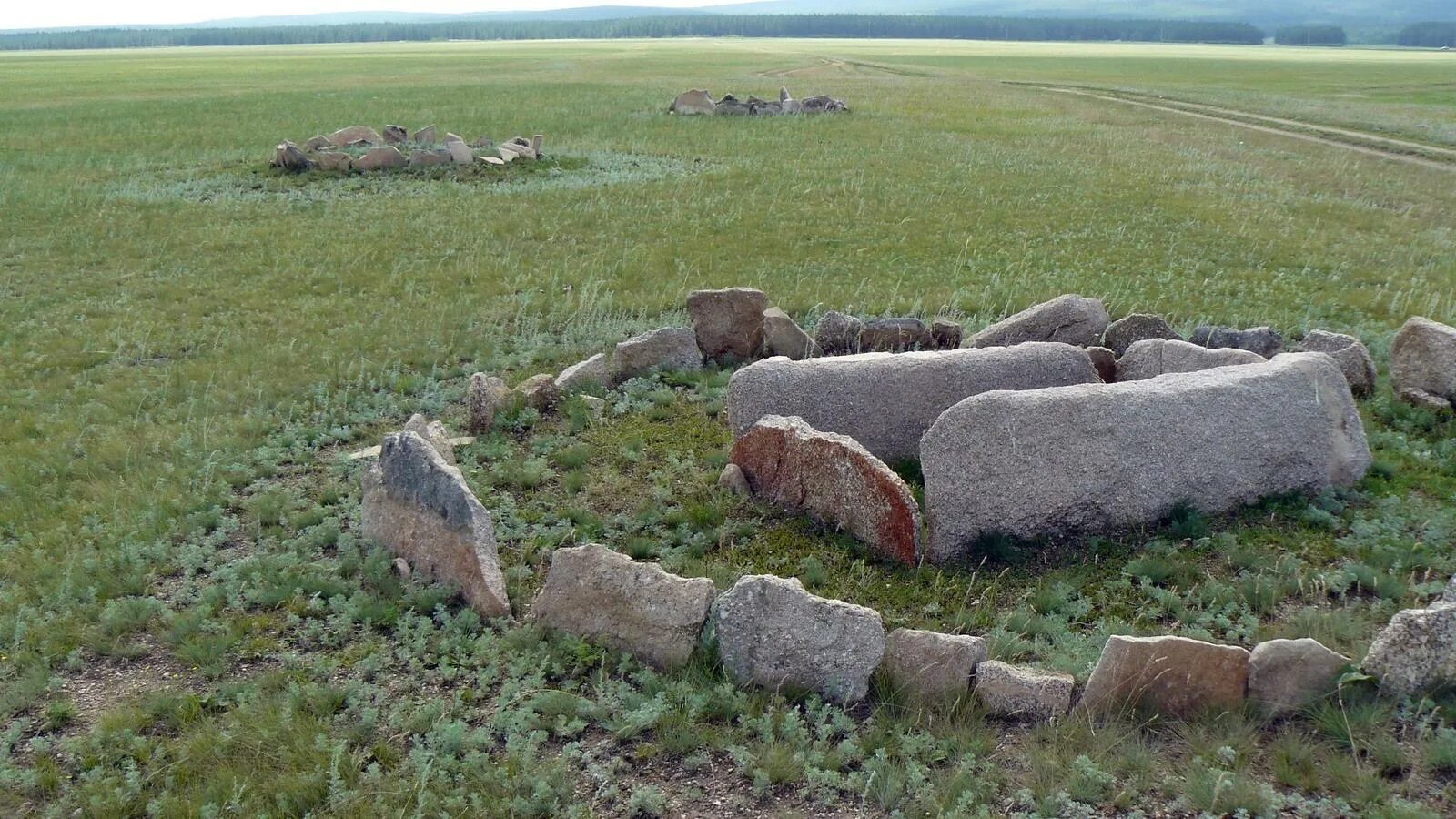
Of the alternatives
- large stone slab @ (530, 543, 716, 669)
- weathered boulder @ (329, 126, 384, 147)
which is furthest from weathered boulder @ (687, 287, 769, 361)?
weathered boulder @ (329, 126, 384, 147)

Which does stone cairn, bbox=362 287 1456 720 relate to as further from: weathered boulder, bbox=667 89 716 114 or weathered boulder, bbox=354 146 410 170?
weathered boulder, bbox=667 89 716 114

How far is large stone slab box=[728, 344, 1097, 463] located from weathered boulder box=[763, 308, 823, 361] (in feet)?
8.45

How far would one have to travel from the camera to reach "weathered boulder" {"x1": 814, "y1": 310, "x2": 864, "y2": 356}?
12664mm

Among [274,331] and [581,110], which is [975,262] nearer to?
[274,331]

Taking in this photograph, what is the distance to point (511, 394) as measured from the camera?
452 inches

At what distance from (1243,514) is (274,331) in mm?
12545

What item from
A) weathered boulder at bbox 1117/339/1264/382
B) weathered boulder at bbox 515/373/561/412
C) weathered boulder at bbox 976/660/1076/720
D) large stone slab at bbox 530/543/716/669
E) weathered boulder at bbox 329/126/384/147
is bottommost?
weathered boulder at bbox 976/660/1076/720

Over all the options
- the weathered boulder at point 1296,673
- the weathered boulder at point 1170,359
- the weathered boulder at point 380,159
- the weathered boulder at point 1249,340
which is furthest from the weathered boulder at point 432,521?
the weathered boulder at point 380,159

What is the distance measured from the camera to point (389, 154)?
29000 millimetres

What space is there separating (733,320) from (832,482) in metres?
4.75

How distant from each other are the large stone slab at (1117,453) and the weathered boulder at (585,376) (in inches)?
191

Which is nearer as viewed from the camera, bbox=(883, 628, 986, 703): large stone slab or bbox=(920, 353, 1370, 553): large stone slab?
bbox=(883, 628, 986, 703): large stone slab

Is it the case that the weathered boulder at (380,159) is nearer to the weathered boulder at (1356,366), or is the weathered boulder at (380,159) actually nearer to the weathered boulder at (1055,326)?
the weathered boulder at (1055,326)

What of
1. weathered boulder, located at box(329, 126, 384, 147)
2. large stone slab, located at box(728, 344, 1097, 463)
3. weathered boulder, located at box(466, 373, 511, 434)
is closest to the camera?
large stone slab, located at box(728, 344, 1097, 463)
